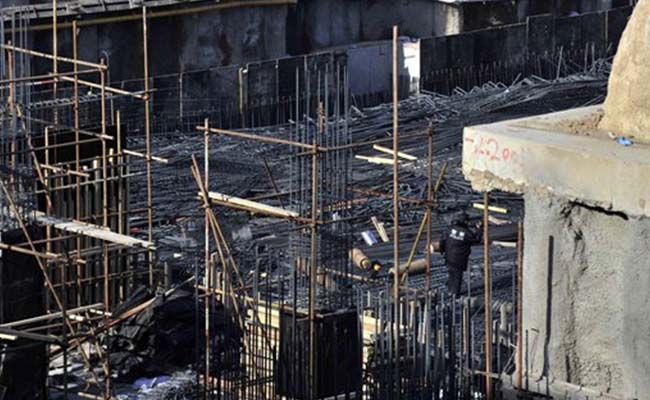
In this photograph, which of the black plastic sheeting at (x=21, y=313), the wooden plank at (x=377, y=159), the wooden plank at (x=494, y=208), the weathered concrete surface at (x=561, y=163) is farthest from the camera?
the wooden plank at (x=377, y=159)

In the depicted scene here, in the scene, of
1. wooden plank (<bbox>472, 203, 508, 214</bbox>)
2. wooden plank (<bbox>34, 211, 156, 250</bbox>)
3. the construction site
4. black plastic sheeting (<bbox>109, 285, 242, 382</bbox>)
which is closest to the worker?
the construction site

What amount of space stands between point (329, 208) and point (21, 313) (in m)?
2.68

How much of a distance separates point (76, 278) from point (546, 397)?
7566mm

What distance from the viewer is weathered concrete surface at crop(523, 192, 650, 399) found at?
326 inches

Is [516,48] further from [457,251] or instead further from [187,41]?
[457,251]

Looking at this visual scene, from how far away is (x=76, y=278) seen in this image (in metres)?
15.6

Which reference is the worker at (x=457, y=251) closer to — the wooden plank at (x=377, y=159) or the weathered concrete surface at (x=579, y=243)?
the wooden plank at (x=377, y=159)

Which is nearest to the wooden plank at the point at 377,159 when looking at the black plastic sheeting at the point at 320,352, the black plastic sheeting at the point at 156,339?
the black plastic sheeting at the point at 156,339

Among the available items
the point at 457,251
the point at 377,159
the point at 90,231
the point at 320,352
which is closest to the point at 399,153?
the point at 377,159

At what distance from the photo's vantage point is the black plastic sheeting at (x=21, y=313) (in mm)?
13227

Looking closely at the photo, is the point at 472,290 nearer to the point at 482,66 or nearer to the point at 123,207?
the point at 123,207

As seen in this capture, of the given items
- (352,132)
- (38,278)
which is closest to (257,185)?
(352,132)

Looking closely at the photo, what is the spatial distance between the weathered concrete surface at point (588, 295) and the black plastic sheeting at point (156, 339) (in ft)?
22.3

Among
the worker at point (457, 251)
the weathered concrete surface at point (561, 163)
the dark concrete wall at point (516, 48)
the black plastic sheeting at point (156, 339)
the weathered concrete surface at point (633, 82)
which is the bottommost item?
the black plastic sheeting at point (156, 339)
